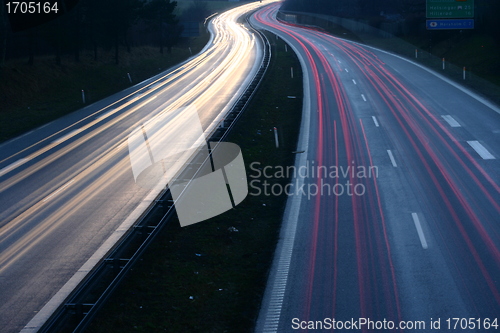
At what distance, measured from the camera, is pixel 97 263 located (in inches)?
445

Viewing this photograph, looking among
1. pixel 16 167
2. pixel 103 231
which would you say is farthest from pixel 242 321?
pixel 16 167

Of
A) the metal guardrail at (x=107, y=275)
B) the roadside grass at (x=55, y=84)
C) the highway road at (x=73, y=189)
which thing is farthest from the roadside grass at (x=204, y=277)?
the roadside grass at (x=55, y=84)

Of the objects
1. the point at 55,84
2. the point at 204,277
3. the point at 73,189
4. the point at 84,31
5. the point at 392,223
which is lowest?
the point at 204,277

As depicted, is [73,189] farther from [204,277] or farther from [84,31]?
[84,31]

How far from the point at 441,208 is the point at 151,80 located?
108 feet

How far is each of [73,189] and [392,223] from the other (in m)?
9.98

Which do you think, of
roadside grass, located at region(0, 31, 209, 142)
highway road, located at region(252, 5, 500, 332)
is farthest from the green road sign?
roadside grass, located at region(0, 31, 209, 142)

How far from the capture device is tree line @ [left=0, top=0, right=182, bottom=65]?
124 feet

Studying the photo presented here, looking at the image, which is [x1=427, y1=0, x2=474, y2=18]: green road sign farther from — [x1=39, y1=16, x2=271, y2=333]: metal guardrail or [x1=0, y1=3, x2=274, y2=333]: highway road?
[x1=39, y1=16, x2=271, y2=333]: metal guardrail

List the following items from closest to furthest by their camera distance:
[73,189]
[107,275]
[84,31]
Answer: [107,275] → [73,189] → [84,31]

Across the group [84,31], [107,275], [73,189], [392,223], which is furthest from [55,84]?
[392,223]

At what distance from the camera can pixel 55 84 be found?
36.9 m

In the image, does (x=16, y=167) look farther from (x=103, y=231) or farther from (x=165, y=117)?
(x=165, y=117)

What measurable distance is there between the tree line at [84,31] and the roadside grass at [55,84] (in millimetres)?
939
